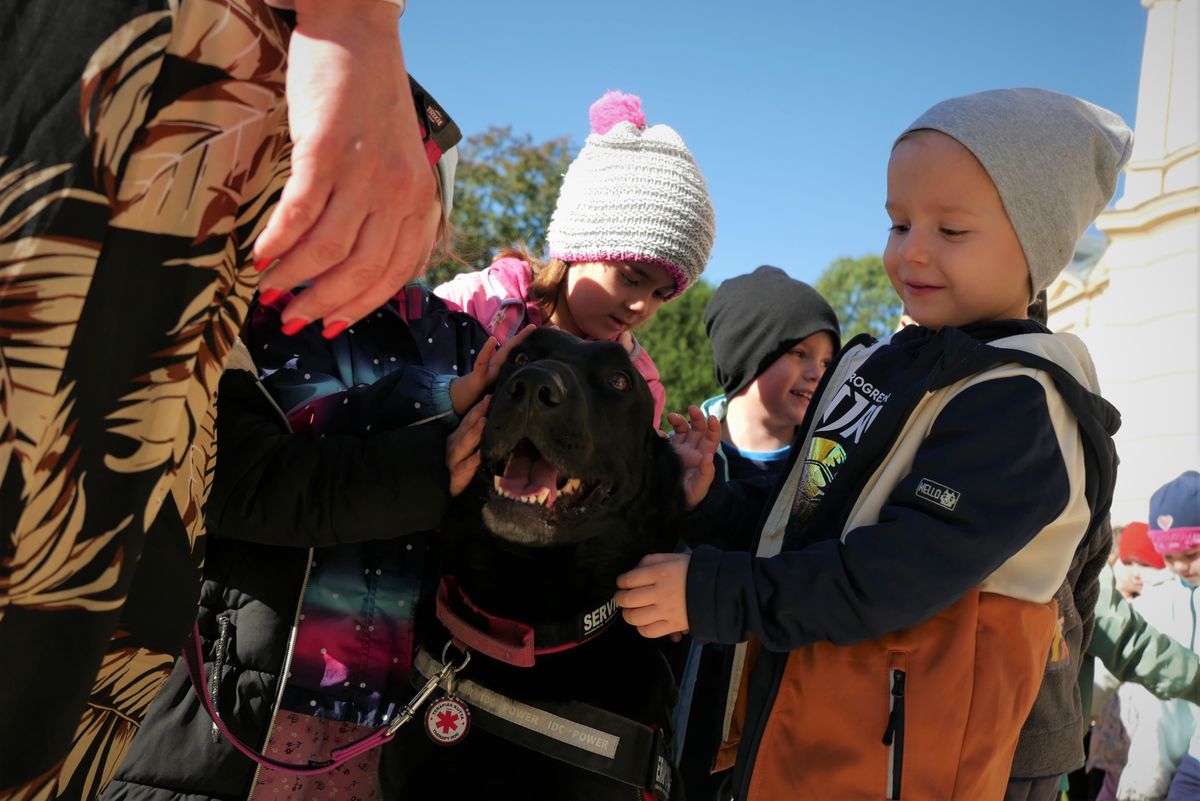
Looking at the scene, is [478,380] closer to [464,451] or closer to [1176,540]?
[464,451]

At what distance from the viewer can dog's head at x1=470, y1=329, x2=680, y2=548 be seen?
6.98 ft

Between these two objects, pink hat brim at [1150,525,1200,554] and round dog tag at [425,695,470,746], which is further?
pink hat brim at [1150,525,1200,554]

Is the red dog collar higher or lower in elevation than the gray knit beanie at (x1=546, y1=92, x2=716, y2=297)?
lower

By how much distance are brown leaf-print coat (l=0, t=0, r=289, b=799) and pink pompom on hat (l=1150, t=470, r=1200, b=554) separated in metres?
5.82

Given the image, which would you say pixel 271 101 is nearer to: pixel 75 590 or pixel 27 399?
pixel 27 399

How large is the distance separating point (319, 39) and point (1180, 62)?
38.6 feet

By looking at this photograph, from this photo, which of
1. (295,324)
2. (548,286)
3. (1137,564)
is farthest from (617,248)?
(1137,564)

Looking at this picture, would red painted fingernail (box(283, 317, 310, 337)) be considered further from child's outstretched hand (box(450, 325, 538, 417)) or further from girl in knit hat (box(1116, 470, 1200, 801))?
girl in knit hat (box(1116, 470, 1200, 801))

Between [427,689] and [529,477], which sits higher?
[529,477]

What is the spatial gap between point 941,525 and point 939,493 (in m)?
0.07

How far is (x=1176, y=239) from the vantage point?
9766 millimetres

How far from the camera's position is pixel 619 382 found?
251cm

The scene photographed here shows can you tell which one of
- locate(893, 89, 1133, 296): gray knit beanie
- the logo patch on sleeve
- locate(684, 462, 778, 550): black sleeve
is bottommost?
locate(684, 462, 778, 550): black sleeve

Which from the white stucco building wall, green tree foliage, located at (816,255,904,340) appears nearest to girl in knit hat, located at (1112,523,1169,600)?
the white stucco building wall
